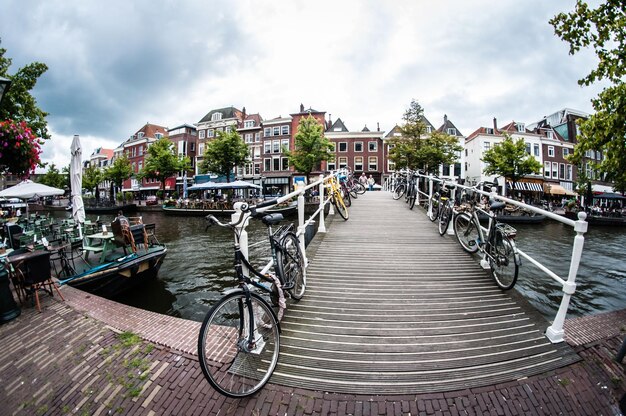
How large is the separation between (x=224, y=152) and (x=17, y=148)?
2754 centimetres

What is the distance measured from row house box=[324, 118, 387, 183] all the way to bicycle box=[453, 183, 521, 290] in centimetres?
3516

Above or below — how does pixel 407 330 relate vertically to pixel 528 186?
below

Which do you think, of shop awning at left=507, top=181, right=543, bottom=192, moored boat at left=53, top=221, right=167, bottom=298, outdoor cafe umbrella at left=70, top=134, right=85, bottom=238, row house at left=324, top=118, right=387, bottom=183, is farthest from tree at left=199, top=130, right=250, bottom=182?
shop awning at left=507, top=181, right=543, bottom=192

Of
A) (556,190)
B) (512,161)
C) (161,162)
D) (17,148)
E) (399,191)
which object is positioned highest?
(161,162)

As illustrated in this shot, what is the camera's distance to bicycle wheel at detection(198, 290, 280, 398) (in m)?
2.29

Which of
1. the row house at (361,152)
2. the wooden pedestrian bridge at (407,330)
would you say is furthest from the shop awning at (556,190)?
the wooden pedestrian bridge at (407,330)

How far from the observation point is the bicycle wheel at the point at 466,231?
4.93 m

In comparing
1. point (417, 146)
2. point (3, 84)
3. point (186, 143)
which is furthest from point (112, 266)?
point (186, 143)

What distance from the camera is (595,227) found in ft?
73.7

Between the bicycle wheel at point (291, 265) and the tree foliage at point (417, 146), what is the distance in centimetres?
2548

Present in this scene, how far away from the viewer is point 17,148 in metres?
6.23

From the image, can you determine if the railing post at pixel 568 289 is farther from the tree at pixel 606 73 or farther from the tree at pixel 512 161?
the tree at pixel 512 161

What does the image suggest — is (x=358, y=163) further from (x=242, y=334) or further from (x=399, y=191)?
(x=242, y=334)

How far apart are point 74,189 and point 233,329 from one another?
1020 centimetres
